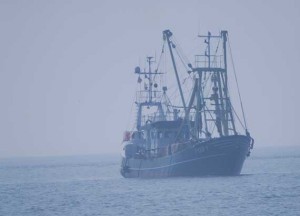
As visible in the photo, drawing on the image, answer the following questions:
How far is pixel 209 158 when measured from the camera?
82875 mm

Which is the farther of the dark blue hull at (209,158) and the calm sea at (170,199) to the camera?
the dark blue hull at (209,158)

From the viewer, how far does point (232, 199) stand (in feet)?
209

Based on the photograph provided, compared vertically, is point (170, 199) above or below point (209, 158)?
below

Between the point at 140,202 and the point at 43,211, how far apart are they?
28.4 ft

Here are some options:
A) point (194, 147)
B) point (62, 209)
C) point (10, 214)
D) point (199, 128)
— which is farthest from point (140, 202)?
point (199, 128)

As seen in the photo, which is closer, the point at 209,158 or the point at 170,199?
the point at 170,199

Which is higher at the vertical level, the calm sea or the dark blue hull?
the dark blue hull

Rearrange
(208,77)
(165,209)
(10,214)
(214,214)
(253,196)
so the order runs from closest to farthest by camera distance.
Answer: (214,214) < (165,209) < (10,214) < (253,196) < (208,77)

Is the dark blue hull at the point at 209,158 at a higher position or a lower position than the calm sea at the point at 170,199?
higher

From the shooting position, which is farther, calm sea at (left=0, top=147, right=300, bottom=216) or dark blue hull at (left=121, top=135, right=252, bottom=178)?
dark blue hull at (left=121, top=135, right=252, bottom=178)

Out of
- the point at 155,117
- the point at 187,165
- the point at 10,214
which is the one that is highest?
the point at 155,117

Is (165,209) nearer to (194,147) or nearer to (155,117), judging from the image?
(194,147)

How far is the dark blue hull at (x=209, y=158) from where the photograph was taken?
81500 mm

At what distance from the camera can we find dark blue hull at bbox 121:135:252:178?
81500 millimetres
